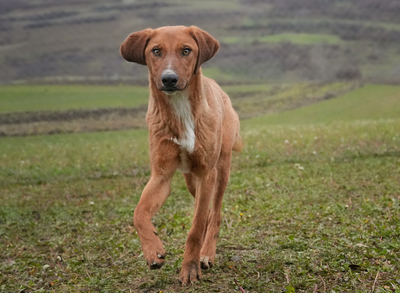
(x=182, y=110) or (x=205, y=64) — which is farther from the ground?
(x=182, y=110)

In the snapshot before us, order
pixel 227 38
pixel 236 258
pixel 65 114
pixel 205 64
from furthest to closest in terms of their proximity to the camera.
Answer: pixel 227 38 < pixel 205 64 < pixel 65 114 < pixel 236 258

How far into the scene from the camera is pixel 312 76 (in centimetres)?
1568

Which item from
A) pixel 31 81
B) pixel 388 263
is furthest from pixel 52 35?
pixel 388 263

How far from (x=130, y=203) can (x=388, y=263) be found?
464 cm

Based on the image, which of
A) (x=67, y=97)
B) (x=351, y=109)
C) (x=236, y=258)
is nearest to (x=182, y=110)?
(x=236, y=258)

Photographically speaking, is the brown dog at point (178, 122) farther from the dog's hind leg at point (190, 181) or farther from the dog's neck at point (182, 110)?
the dog's hind leg at point (190, 181)

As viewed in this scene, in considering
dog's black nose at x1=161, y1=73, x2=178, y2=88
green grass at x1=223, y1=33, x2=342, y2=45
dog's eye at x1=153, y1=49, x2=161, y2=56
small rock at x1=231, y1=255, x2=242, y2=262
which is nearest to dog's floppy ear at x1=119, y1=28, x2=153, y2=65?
dog's eye at x1=153, y1=49, x2=161, y2=56

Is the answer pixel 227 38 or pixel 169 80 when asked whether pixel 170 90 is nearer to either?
pixel 169 80

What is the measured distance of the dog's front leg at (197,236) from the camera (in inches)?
180

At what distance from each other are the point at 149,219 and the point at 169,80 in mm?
1242

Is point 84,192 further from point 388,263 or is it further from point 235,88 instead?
point 235,88

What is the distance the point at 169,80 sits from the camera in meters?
3.99

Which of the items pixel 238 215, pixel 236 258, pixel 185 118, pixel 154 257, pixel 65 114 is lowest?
pixel 65 114

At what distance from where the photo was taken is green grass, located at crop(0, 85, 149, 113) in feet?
49.9
